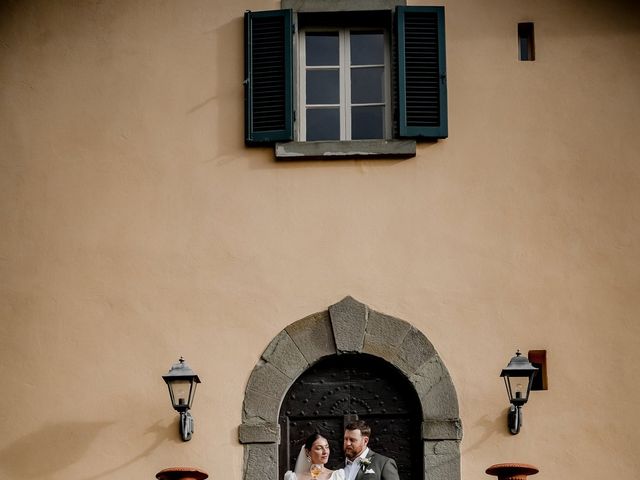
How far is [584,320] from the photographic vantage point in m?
10.4

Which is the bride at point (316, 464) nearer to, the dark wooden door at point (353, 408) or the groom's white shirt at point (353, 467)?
the groom's white shirt at point (353, 467)

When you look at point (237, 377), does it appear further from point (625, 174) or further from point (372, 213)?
point (625, 174)

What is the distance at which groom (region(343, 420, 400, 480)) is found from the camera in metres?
9.79

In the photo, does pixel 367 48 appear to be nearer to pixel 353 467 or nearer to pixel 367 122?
pixel 367 122

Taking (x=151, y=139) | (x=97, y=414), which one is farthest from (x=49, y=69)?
(x=97, y=414)

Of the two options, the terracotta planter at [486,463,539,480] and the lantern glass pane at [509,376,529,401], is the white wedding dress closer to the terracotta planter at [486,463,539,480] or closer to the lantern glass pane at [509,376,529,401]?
the terracotta planter at [486,463,539,480]

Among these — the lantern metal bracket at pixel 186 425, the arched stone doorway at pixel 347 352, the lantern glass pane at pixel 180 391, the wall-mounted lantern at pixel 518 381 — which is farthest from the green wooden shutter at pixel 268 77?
the wall-mounted lantern at pixel 518 381

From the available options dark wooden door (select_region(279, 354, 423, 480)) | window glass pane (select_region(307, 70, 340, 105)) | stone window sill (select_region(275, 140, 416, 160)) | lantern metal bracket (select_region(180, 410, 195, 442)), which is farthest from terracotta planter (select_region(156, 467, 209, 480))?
window glass pane (select_region(307, 70, 340, 105))

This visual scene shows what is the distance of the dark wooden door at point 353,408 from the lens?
407 inches

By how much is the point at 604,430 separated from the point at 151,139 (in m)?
4.19

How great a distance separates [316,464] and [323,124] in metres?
2.83

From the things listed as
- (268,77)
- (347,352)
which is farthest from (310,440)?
(268,77)

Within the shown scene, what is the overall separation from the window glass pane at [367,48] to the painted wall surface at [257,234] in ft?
2.03

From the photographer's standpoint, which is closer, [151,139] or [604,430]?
[604,430]
